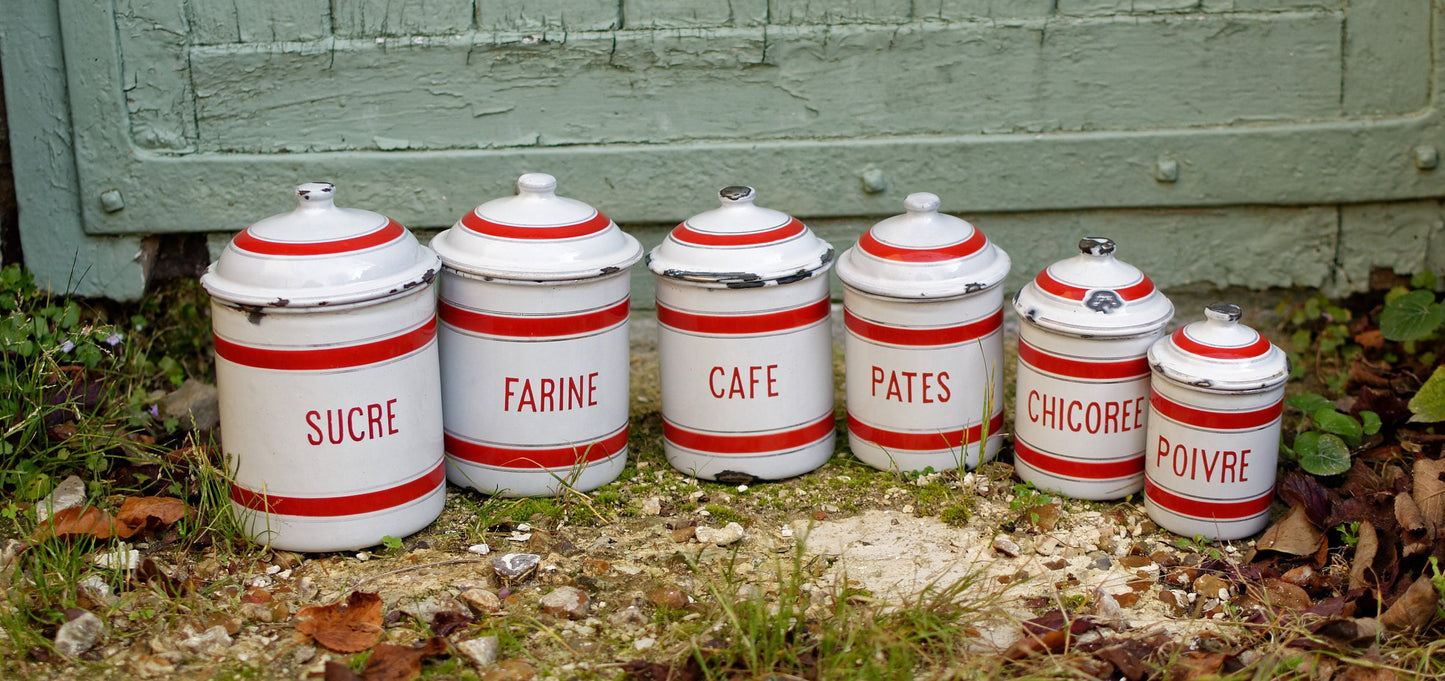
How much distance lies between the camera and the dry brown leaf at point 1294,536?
10.8ft

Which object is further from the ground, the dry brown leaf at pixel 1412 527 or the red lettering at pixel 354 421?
the red lettering at pixel 354 421

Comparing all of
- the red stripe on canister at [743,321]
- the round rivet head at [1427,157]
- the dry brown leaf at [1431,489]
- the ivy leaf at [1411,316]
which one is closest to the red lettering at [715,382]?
the red stripe on canister at [743,321]

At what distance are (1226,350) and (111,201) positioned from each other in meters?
3.14

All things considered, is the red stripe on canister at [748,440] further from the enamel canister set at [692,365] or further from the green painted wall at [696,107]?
the green painted wall at [696,107]

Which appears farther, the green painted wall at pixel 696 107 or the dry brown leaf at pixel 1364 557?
the green painted wall at pixel 696 107

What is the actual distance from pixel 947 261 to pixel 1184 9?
4.06ft

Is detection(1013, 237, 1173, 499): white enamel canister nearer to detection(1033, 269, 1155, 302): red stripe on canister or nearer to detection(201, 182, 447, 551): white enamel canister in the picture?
detection(1033, 269, 1155, 302): red stripe on canister

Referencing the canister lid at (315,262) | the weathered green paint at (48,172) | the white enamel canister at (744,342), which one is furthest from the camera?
the weathered green paint at (48,172)

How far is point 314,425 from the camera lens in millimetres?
3201

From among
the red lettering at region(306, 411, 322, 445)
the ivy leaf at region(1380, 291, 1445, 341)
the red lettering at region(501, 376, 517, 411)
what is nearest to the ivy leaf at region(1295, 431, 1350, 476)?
the ivy leaf at region(1380, 291, 1445, 341)

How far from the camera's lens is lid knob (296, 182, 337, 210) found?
10.5ft

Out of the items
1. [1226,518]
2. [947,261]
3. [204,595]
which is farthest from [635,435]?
[1226,518]

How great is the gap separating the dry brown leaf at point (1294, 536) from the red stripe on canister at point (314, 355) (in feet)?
6.97

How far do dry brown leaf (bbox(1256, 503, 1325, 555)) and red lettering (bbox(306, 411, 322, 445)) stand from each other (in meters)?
2.25
